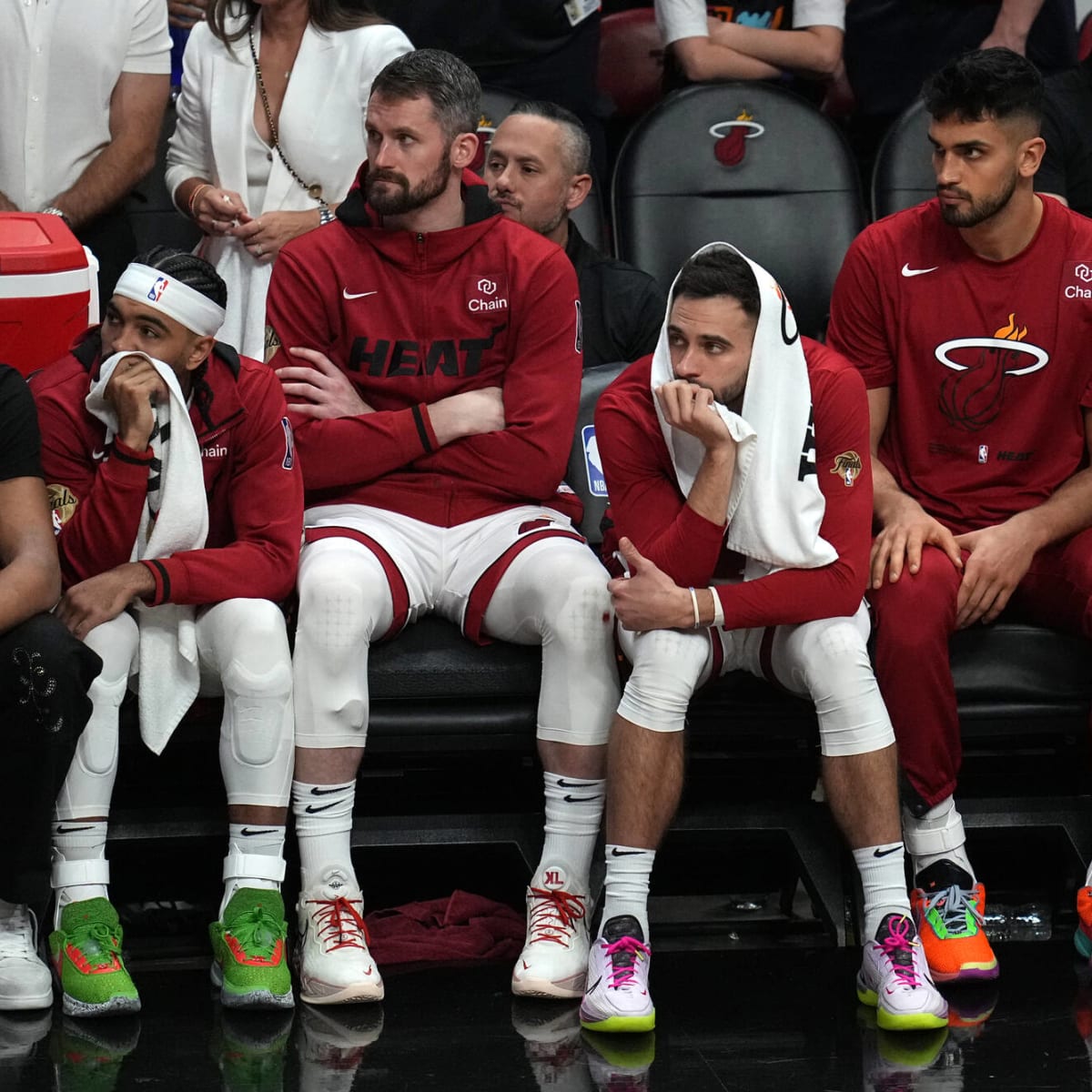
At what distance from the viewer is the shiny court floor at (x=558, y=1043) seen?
267cm

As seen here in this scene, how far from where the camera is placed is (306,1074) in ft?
8.79

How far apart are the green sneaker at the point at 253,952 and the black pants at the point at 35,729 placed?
0.30 meters

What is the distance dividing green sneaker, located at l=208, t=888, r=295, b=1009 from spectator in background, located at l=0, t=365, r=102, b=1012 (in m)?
0.28

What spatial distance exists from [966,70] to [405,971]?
195 centimetres

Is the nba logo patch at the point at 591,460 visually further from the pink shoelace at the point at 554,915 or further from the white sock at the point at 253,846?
the white sock at the point at 253,846

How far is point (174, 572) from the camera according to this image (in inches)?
120

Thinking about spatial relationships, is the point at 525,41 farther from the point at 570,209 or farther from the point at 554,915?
the point at 554,915

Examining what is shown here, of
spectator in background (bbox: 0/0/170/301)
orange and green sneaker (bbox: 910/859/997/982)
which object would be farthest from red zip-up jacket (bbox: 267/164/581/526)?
orange and green sneaker (bbox: 910/859/997/982)

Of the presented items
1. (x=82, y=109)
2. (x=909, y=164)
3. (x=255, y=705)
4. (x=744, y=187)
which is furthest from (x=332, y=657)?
(x=909, y=164)

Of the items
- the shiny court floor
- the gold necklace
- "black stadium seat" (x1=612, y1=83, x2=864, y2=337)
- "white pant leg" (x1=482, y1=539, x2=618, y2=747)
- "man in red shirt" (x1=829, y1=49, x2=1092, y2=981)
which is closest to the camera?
the shiny court floor

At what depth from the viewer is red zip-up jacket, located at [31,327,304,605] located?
10.1 feet

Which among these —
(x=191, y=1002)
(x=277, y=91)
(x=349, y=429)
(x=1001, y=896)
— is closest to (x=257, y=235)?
(x=277, y=91)

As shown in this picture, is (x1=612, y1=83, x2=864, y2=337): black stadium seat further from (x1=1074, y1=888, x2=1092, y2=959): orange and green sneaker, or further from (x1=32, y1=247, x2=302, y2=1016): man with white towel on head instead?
(x1=1074, y1=888, x2=1092, y2=959): orange and green sneaker

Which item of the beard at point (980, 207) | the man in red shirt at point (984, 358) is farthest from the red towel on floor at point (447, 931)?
the beard at point (980, 207)
